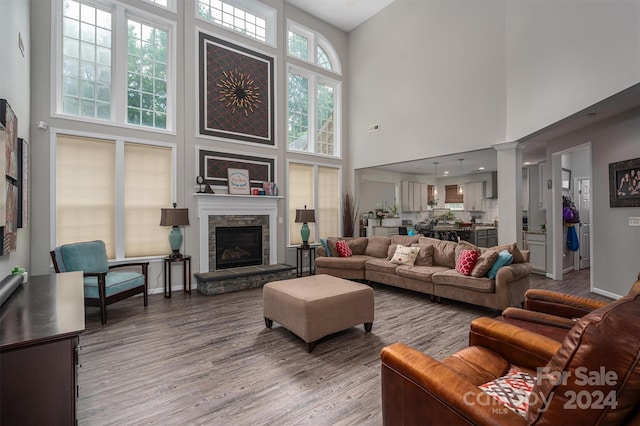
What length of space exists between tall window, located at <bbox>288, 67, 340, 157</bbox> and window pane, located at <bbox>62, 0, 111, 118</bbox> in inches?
133

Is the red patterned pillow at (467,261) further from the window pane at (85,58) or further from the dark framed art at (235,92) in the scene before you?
the window pane at (85,58)

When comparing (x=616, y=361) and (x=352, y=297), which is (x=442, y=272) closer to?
(x=352, y=297)

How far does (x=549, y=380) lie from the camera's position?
0.91 metres

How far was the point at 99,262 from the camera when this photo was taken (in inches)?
152

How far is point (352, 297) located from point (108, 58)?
5157mm

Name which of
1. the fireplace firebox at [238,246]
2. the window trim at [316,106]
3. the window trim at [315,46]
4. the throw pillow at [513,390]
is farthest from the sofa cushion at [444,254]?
the window trim at [315,46]

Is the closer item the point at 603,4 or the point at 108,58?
the point at 603,4

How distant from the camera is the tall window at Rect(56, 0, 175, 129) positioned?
14.2ft

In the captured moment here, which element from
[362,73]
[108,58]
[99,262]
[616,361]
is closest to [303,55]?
[362,73]

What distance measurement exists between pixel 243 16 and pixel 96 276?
5583mm

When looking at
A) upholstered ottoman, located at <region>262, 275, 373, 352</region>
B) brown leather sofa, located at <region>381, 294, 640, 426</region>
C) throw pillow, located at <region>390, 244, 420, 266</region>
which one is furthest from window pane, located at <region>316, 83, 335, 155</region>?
brown leather sofa, located at <region>381, 294, 640, 426</region>

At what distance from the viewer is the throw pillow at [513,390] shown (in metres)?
1.25

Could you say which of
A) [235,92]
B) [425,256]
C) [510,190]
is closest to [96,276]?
[235,92]

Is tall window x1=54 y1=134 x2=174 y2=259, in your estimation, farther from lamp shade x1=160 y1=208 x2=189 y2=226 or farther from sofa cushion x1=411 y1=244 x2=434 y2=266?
sofa cushion x1=411 y1=244 x2=434 y2=266
